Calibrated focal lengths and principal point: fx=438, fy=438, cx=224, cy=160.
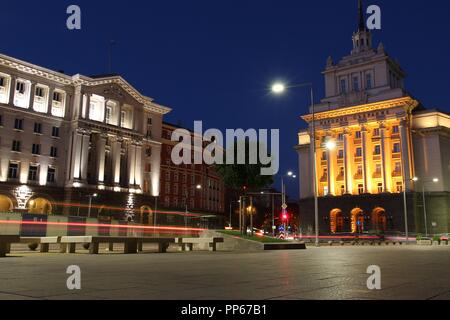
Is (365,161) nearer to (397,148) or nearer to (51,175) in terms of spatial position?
(397,148)

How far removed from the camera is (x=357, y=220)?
76.3 metres

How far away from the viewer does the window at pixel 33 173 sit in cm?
6031

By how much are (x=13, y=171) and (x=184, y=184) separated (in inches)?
1532

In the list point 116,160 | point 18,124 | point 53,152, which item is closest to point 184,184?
point 116,160

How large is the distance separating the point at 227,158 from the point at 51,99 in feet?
A: 127

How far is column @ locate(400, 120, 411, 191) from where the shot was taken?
232 ft

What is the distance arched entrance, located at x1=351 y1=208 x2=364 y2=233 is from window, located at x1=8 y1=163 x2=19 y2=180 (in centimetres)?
5371

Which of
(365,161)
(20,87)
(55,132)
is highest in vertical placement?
(20,87)

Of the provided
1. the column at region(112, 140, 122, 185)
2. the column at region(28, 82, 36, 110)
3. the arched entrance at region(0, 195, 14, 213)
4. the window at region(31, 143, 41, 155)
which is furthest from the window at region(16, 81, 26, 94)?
the column at region(112, 140, 122, 185)

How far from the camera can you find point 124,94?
241 feet

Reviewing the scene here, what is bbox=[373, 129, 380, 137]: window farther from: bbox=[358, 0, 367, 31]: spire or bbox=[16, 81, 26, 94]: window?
bbox=[16, 81, 26, 94]: window

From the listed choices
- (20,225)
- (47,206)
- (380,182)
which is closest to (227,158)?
(20,225)
